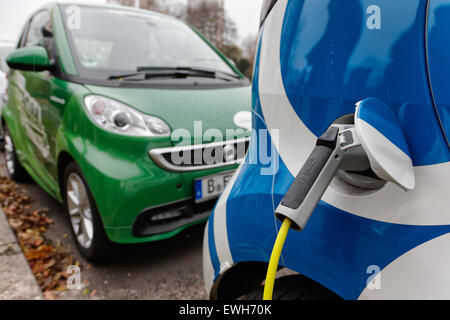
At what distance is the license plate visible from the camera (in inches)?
76.5

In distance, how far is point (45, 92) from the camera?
7.50 feet

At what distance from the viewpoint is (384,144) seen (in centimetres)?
60

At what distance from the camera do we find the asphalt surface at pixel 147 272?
1885mm

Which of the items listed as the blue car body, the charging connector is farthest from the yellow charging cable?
the blue car body

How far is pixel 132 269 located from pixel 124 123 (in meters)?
0.88

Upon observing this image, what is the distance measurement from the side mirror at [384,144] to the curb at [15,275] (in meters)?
1.79

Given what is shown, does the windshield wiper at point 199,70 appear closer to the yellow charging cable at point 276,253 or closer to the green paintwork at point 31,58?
the green paintwork at point 31,58

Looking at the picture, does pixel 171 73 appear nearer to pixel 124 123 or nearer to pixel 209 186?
pixel 124 123

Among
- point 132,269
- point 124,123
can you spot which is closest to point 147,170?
point 124,123

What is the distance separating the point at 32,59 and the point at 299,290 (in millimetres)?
2100

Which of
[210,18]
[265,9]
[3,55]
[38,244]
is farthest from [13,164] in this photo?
[210,18]

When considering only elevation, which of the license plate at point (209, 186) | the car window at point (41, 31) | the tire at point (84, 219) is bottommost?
the tire at point (84, 219)

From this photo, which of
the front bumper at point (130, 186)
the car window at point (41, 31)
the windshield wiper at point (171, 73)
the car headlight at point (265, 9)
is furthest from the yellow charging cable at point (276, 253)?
the car window at point (41, 31)
